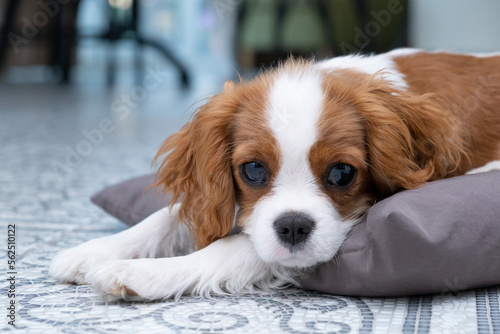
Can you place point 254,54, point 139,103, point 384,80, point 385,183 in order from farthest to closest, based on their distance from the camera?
point 139,103 < point 254,54 < point 384,80 < point 385,183

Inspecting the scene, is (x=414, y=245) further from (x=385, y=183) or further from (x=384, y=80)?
(x=384, y=80)

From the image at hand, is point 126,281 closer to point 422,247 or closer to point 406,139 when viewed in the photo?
point 422,247

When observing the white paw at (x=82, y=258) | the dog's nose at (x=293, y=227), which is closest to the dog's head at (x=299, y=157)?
the dog's nose at (x=293, y=227)

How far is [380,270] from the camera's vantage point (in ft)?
5.24

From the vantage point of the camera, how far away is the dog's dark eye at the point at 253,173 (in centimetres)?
176

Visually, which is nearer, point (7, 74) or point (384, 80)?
point (384, 80)

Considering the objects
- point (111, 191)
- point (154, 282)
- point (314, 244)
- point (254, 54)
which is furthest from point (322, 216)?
point (254, 54)

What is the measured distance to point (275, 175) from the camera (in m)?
1.73

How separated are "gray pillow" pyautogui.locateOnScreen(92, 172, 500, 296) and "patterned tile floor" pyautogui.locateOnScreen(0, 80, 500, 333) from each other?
0.05 meters


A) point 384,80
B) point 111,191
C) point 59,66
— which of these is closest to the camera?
point 384,80

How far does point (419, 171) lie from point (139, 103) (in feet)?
23.6

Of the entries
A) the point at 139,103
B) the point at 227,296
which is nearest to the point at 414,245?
the point at 227,296

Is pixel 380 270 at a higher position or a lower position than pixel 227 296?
higher

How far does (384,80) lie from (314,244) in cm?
66
